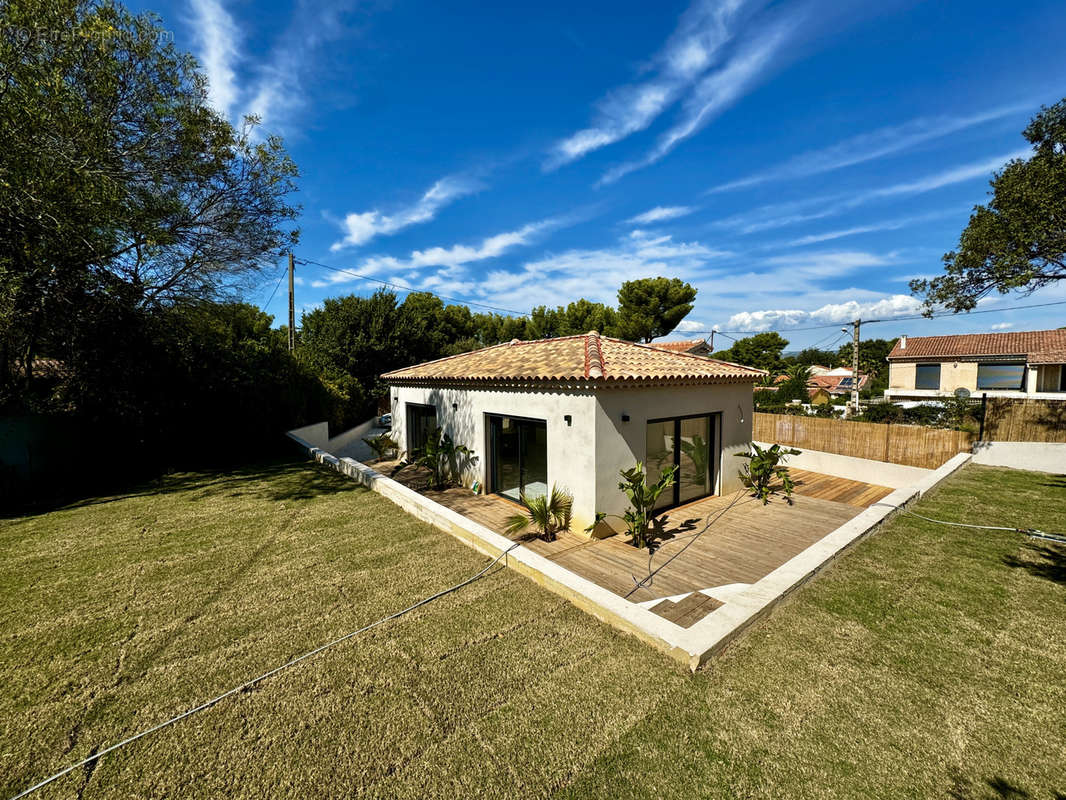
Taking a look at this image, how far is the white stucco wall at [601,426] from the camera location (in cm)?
789

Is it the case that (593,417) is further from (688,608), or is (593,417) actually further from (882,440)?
(882,440)

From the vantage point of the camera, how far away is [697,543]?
7664mm

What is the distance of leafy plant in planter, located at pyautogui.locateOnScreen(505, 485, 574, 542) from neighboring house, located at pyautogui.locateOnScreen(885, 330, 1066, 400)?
35791 mm

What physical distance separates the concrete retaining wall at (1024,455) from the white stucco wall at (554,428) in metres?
13.8

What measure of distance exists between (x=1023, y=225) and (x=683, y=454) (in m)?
12.5

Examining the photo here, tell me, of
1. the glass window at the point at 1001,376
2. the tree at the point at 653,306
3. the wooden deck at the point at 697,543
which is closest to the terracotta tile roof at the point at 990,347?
the glass window at the point at 1001,376

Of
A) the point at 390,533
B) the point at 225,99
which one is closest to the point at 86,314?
the point at 225,99

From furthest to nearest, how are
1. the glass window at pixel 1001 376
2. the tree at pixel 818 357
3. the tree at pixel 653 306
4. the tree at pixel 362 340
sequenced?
the tree at pixel 818 357 < the tree at pixel 653 306 < the glass window at pixel 1001 376 < the tree at pixel 362 340

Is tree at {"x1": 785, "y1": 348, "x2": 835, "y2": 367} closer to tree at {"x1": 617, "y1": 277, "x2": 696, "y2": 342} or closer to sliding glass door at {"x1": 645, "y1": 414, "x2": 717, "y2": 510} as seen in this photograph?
tree at {"x1": 617, "y1": 277, "x2": 696, "y2": 342}

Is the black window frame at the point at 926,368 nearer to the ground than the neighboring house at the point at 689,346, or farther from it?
nearer to the ground

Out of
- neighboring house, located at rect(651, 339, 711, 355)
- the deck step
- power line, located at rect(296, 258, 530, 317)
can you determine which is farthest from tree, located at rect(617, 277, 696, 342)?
the deck step

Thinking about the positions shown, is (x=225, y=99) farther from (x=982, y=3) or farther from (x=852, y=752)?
(x=982, y=3)

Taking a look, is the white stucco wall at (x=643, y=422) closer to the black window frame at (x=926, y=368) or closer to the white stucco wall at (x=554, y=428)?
the white stucco wall at (x=554, y=428)

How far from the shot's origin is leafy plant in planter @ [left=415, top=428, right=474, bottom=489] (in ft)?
37.4
